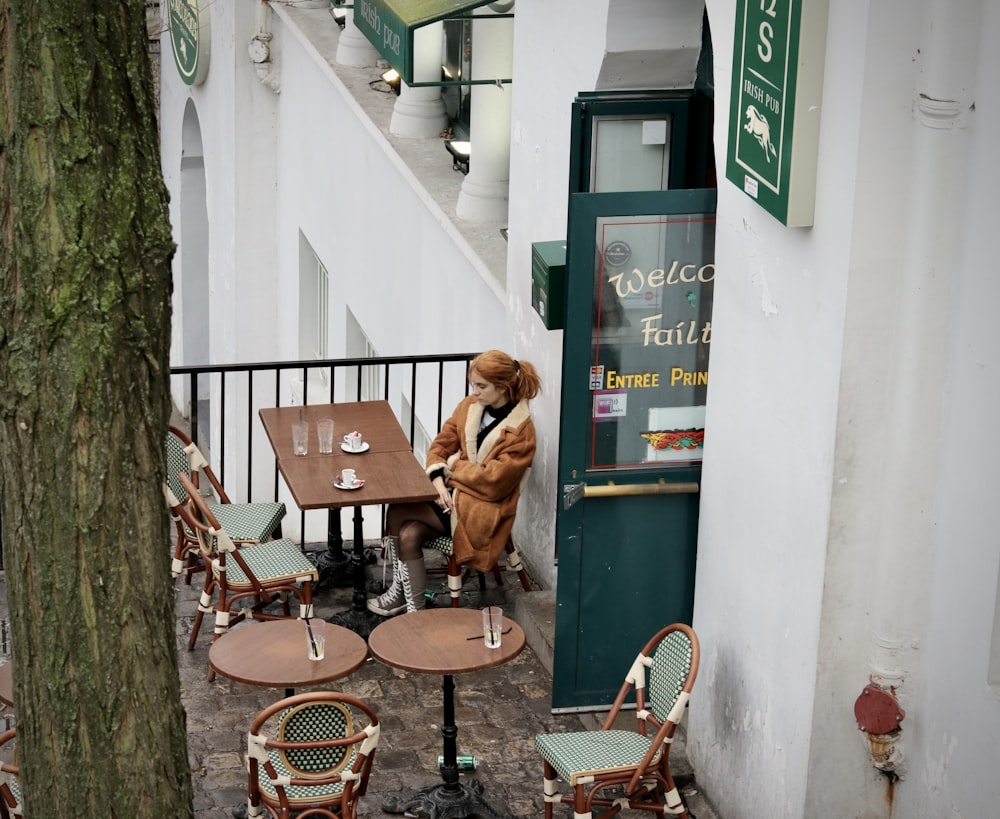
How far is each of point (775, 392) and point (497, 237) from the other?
4.96 metres

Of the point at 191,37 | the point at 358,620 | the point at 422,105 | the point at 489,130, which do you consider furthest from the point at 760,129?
the point at 191,37

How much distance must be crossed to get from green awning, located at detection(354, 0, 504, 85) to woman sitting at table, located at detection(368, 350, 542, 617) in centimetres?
226

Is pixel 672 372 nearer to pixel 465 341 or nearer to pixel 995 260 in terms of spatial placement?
pixel 995 260

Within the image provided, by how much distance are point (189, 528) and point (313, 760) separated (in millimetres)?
2711

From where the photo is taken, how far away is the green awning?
9836mm

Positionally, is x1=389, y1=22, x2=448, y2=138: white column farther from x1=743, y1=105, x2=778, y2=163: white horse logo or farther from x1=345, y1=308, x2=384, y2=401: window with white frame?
x1=743, y1=105, x2=778, y2=163: white horse logo

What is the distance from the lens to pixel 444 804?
23.7 ft

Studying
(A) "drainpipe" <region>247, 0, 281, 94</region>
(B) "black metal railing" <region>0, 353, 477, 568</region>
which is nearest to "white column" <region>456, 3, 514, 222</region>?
(B) "black metal railing" <region>0, 353, 477, 568</region>

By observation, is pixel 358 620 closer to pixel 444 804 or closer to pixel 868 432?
pixel 444 804

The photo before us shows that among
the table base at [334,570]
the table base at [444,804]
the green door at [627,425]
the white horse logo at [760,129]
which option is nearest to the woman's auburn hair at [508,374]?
the green door at [627,425]

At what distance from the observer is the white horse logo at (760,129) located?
20.3ft

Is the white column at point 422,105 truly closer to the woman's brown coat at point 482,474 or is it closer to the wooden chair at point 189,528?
the wooden chair at point 189,528

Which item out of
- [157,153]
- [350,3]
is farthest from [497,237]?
[157,153]

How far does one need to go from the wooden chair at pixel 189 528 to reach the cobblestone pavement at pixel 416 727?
0.39 meters
